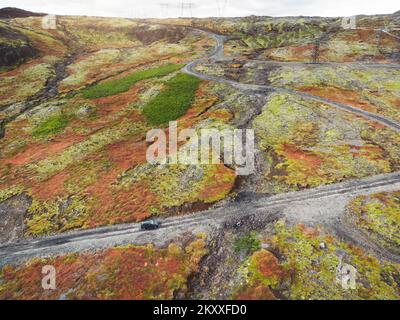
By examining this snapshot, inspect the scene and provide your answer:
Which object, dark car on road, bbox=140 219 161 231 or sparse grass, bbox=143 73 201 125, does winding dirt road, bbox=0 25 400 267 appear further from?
sparse grass, bbox=143 73 201 125

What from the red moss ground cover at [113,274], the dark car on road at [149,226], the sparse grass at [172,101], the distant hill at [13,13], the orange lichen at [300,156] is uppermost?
the distant hill at [13,13]

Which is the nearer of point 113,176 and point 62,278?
point 62,278

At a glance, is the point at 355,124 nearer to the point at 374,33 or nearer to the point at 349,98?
the point at 349,98

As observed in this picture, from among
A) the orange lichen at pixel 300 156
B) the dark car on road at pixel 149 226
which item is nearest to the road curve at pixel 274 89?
the orange lichen at pixel 300 156

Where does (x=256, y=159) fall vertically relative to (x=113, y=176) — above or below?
above

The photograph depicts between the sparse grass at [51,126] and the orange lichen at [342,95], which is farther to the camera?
the sparse grass at [51,126]

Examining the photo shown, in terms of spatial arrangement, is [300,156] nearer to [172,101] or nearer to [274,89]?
[274,89]

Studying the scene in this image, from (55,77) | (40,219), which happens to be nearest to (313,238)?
(40,219)

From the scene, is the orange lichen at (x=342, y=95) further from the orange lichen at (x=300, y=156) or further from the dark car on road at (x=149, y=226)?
the dark car on road at (x=149, y=226)
